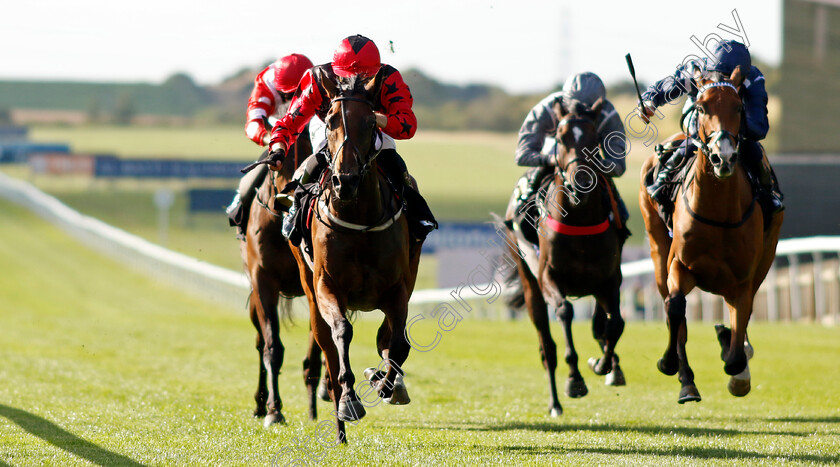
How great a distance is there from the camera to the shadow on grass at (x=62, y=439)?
530 cm

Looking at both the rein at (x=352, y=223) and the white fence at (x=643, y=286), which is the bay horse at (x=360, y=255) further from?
the white fence at (x=643, y=286)

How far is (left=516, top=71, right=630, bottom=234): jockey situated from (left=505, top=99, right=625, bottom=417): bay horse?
0.43 ft

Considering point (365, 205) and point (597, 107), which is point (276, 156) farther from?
point (597, 107)

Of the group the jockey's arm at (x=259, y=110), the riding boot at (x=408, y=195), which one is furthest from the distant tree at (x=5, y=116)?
the riding boot at (x=408, y=195)

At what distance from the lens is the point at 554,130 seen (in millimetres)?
7699

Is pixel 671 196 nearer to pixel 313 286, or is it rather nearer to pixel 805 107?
pixel 313 286

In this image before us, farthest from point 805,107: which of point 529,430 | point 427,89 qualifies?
point 427,89

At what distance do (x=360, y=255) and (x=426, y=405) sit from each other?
2.85 metres

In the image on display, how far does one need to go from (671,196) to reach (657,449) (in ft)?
6.32

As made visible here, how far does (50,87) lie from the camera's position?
92.3 m

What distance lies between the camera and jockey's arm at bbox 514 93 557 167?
7594 mm

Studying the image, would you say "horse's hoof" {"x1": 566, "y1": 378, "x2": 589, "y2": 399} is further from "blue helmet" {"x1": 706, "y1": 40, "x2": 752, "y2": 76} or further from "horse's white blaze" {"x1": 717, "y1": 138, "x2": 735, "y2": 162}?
"blue helmet" {"x1": 706, "y1": 40, "x2": 752, "y2": 76}

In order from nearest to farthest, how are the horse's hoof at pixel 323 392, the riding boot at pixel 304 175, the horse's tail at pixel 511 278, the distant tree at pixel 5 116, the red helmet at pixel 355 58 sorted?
the red helmet at pixel 355 58
the riding boot at pixel 304 175
the horse's hoof at pixel 323 392
the horse's tail at pixel 511 278
the distant tree at pixel 5 116

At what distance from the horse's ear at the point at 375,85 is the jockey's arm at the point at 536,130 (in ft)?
7.56
